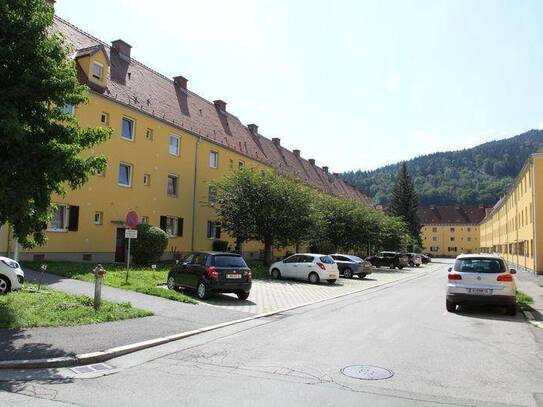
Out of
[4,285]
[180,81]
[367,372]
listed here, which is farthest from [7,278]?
[180,81]

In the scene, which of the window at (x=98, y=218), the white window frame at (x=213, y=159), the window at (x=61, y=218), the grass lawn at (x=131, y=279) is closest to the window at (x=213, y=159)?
the white window frame at (x=213, y=159)

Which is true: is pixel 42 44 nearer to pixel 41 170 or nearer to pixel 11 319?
pixel 41 170

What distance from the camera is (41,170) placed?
28.6ft

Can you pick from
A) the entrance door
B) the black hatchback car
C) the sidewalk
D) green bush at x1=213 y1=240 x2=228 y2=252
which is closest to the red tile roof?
green bush at x1=213 y1=240 x2=228 y2=252

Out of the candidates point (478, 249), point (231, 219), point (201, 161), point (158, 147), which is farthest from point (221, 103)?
point (478, 249)

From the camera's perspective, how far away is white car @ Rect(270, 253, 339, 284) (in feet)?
72.0

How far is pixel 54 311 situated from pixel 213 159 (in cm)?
2623

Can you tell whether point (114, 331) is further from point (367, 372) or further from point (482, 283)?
point (482, 283)

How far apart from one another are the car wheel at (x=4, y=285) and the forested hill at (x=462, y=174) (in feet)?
392

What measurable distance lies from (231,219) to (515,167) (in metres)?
144

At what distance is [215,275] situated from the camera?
45.2 feet

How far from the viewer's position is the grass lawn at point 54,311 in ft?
29.6

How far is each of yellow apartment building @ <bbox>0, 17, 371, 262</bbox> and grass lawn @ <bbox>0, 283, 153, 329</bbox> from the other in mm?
10153

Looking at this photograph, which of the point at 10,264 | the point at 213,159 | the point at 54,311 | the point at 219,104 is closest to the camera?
the point at 54,311
